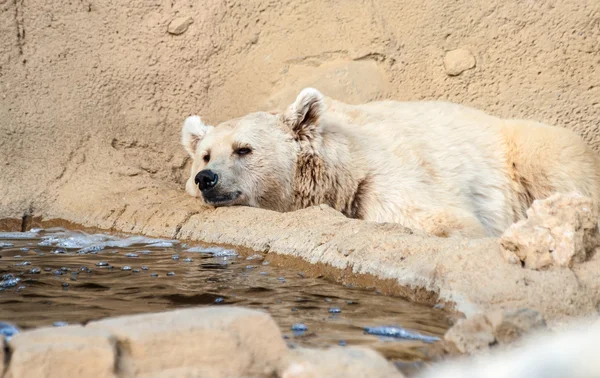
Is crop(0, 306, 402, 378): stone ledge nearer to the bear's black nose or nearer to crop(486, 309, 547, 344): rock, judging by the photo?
crop(486, 309, 547, 344): rock

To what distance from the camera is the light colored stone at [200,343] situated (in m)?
2.13

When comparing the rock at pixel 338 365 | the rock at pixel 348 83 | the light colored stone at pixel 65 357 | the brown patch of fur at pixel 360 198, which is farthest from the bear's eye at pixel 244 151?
the light colored stone at pixel 65 357

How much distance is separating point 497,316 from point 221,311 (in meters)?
1.00

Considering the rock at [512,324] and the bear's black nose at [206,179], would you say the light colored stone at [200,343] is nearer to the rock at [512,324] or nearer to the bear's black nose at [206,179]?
the rock at [512,324]

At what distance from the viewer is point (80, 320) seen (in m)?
3.19

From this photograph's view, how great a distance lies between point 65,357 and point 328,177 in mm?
4199

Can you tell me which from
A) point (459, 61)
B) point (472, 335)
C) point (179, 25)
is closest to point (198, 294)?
point (472, 335)

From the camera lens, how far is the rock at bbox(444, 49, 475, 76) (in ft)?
26.6

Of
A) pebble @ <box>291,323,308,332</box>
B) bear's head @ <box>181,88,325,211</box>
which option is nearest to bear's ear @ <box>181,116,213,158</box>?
bear's head @ <box>181,88,325,211</box>

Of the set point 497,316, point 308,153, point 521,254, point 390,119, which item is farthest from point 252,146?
point 497,316

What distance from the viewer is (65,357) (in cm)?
204

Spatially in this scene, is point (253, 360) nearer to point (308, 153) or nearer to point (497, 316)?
point (497, 316)

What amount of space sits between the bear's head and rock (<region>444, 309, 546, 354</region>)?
11.7 feet

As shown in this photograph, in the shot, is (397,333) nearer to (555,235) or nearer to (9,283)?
(555,235)
